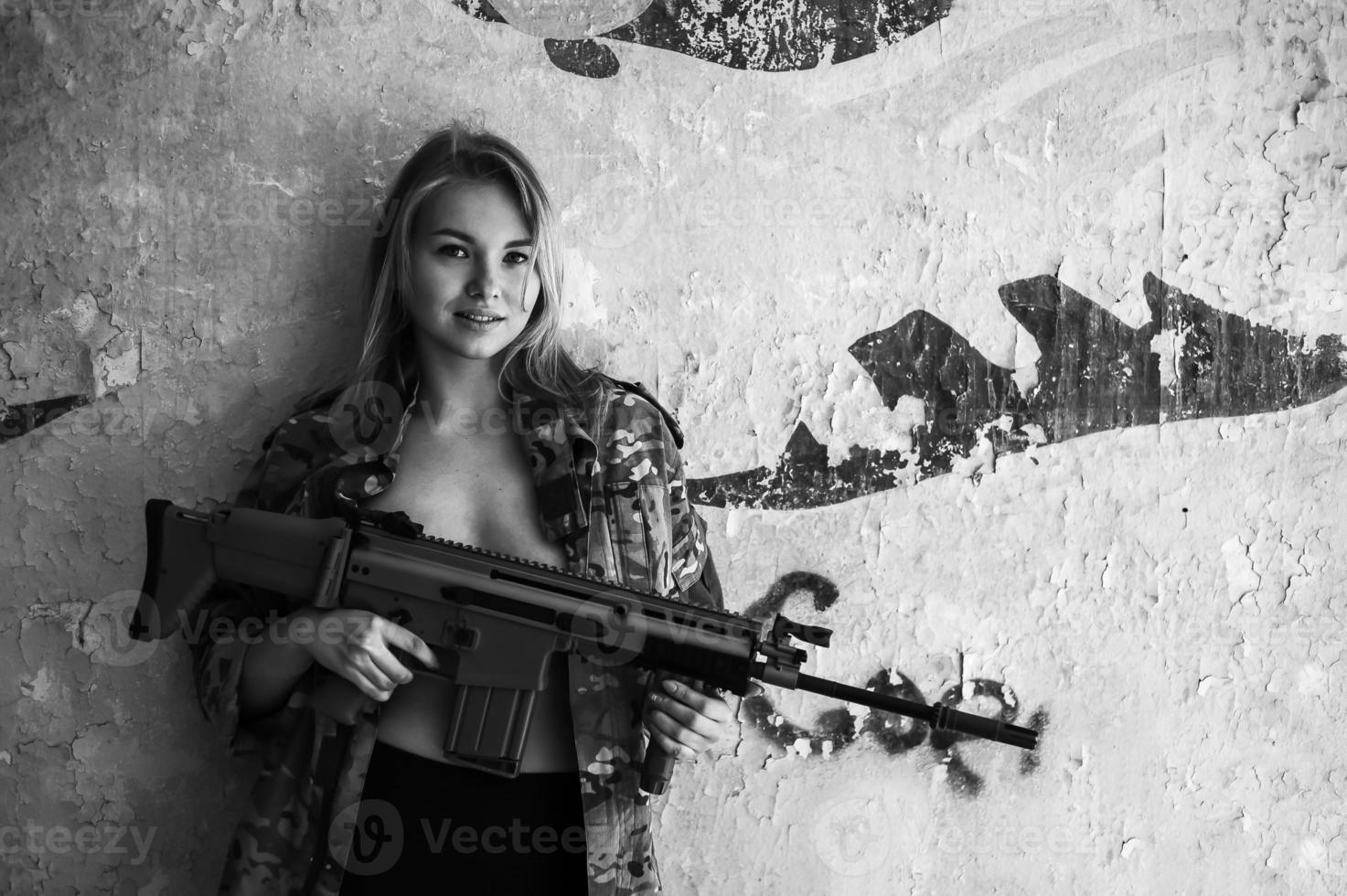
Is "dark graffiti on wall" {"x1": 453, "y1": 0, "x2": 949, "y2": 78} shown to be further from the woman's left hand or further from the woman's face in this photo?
the woman's left hand

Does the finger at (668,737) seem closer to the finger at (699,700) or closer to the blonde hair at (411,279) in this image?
the finger at (699,700)

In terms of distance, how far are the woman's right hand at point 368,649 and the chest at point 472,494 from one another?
18 cm

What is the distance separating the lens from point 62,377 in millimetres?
1596

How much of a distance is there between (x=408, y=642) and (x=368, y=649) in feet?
0.17

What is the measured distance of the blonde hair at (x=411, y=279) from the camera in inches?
58.2

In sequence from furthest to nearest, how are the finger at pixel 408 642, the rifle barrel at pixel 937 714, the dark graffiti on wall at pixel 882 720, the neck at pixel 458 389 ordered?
the dark graffiti on wall at pixel 882 720, the neck at pixel 458 389, the finger at pixel 408 642, the rifle barrel at pixel 937 714

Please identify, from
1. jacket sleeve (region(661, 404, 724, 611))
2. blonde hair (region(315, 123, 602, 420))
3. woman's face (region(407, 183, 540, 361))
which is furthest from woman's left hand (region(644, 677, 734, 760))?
woman's face (region(407, 183, 540, 361))

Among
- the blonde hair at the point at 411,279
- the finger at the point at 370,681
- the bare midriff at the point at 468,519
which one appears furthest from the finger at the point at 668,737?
the blonde hair at the point at 411,279

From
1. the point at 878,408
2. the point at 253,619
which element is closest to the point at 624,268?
the point at 878,408

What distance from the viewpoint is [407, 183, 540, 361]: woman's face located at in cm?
143

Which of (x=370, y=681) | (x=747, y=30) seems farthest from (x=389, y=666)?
(x=747, y=30)

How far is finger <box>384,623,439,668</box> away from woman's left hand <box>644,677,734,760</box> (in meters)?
0.31

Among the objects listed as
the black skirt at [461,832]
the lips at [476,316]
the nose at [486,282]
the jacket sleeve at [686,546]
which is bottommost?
the black skirt at [461,832]

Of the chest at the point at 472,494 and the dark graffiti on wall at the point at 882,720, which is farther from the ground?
the chest at the point at 472,494
